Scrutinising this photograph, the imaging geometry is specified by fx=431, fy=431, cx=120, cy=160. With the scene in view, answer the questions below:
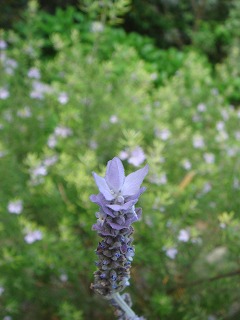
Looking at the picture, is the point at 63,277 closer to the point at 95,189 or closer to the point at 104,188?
the point at 95,189

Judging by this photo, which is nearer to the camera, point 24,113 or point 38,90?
point 24,113

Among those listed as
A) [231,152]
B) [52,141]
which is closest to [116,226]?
[52,141]

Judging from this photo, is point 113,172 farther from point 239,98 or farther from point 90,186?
point 239,98

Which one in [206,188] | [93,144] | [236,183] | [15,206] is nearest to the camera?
[15,206]

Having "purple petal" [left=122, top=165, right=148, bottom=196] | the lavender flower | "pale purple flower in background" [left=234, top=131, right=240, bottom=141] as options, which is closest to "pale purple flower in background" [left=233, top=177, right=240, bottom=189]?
"pale purple flower in background" [left=234, top=131, right=240, bottom=141]

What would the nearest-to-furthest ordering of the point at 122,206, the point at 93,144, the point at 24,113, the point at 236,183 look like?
the point at 122,206, the point at 236,183, the point at 93,144, the point at 24,113

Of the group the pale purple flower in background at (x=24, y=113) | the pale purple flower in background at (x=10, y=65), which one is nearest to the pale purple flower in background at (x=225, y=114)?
the pale purple flower in background at (x=24, y=113)
